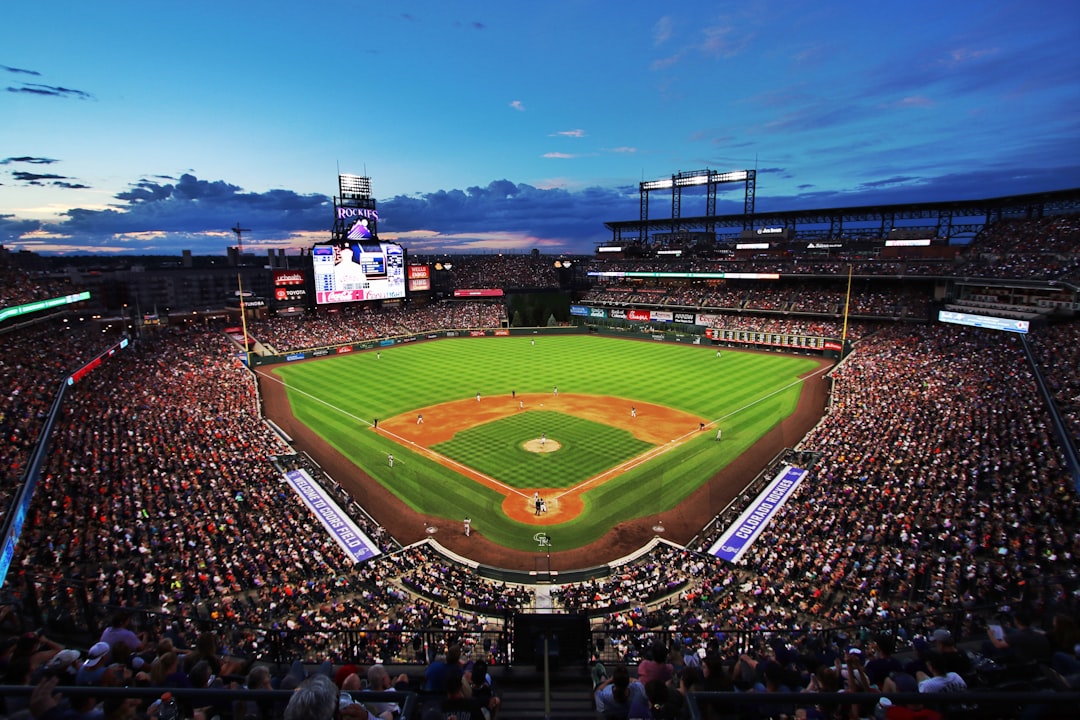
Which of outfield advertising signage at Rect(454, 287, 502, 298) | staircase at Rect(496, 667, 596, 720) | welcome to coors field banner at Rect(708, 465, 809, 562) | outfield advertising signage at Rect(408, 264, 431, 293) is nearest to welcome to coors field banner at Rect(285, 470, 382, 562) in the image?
welcome to coors field banner at Rect(708, 465, 809, 562)

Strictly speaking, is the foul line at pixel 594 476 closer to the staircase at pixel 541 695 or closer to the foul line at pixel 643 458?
the foul line at pixel 643 458

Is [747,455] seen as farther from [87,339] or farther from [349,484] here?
[87,339]

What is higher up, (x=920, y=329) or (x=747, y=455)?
(x=920, y=329)

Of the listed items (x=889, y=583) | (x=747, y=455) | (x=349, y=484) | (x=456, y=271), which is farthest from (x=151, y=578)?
(x=456, y=271)

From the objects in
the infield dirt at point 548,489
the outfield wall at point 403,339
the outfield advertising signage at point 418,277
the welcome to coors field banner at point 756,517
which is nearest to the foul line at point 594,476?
the infield dirt at point 548,489

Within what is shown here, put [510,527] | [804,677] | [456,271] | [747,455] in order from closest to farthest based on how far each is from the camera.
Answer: [804,677] < [510,527] < [747,455] < [456,271]

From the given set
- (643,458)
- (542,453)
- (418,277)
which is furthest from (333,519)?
(418,277)

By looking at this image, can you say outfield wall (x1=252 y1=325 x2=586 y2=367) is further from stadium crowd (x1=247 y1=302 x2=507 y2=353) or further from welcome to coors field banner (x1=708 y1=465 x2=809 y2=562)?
welcome to coors field banner (x1=708 y1=465 x2=809 y2=562)
